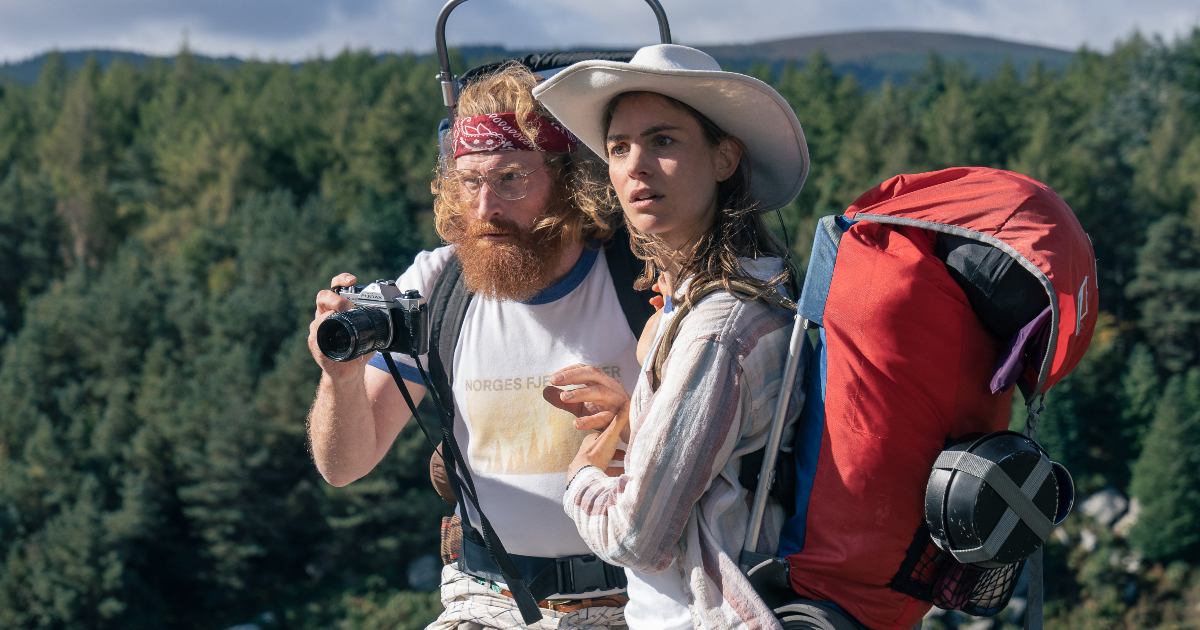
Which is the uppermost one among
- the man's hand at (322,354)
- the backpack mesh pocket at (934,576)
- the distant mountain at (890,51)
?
the distant mountain at (890,51)

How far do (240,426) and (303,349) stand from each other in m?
4.29

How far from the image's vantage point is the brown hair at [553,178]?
2.69 m

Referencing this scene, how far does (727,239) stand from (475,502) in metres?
1.04

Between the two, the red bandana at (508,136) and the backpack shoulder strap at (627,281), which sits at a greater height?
the red bandana at (508,136)

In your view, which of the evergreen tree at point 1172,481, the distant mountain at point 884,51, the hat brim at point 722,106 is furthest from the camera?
the distant mountain at point 884,51

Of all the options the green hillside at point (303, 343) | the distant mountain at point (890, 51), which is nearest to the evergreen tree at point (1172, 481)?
the green hillside at point (303, 343)

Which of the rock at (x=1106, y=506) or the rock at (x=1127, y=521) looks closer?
the rock at (x=1127, y=521)

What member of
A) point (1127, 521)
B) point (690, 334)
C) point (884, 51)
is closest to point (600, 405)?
point (690, 334)

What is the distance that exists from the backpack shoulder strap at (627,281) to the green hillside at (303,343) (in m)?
27.5

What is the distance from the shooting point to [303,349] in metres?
41.8

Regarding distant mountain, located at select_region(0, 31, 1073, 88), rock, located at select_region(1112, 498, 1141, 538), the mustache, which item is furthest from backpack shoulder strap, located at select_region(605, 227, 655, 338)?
distant mountain, located at select_region(0, 31, 1073, 88)

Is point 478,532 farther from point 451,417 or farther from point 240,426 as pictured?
point 240,426

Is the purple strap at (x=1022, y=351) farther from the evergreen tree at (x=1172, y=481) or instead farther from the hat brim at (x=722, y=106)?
the evergreen tree at (x=1172, y=481)

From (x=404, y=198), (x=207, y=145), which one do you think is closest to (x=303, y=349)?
(x=404, y=198)
